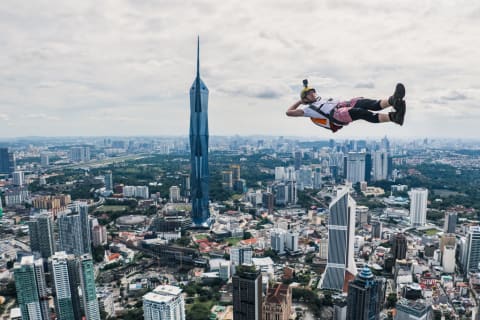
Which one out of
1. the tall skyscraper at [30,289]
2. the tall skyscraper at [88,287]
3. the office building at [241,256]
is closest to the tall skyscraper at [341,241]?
the office building at [241,256]

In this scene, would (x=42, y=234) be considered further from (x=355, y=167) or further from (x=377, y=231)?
(x=355, y=167)

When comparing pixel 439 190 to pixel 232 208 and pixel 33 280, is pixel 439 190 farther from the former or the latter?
pixel 33 280

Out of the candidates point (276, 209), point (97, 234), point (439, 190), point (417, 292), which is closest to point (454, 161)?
point (439, 190)

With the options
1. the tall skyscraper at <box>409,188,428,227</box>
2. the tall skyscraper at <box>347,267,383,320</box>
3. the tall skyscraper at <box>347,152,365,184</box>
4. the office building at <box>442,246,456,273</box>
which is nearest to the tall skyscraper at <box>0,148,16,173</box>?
the tall skyscraper at <box>347,152,365,184</box>

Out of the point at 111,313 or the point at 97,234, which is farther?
the point at 97,234

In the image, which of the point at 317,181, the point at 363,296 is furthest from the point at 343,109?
the point at 317,181

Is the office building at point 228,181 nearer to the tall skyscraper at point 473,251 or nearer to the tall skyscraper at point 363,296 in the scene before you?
the tall skyscraper at point 473,251

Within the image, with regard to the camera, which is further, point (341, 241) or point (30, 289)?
point (341, 241)

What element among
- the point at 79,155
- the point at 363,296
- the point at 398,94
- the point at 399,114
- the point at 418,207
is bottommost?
the point at 418,207
